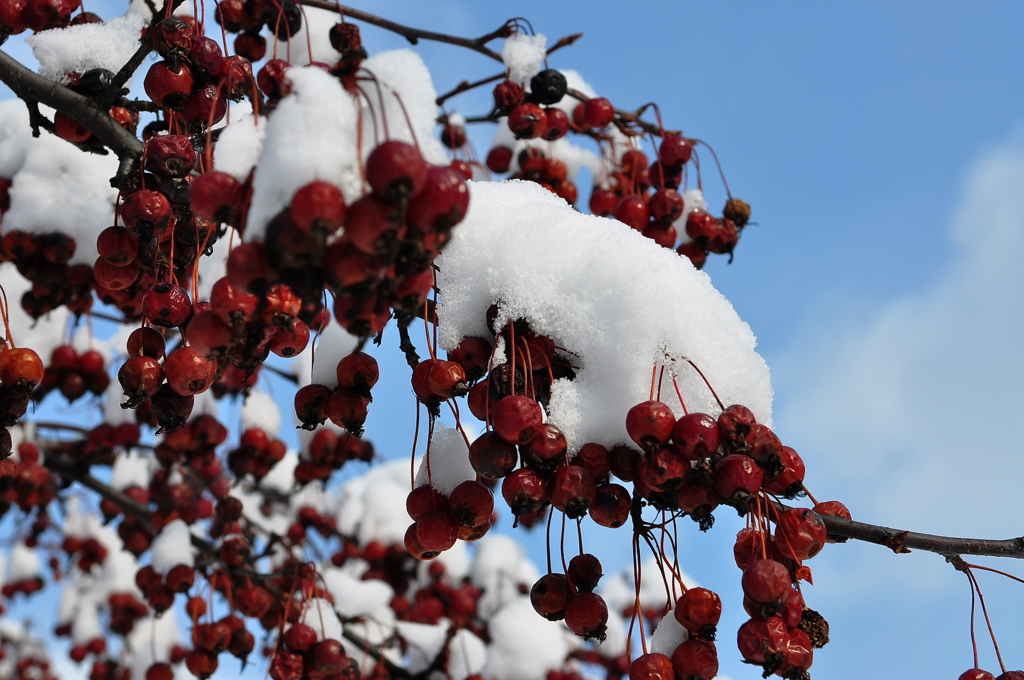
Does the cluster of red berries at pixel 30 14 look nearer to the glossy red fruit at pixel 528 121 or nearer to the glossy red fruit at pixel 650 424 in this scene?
the glossy red fruit at pixel 528 121

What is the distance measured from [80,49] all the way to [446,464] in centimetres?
153

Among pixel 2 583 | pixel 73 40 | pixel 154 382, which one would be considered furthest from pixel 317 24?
pixel 2 583

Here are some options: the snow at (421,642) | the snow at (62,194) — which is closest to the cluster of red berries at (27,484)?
the snow at (62,194)

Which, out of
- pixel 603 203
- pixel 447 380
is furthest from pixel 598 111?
pixel 447 380

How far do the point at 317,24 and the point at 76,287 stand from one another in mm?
1501

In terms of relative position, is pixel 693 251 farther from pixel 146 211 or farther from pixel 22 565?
pixel 22 565

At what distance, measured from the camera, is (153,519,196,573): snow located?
3.70 meters

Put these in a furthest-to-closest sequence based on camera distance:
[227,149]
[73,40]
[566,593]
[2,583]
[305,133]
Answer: [2,583] < [73,40] < [566,593] < [227,149] < [305,133]

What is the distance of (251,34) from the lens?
2.46 metres

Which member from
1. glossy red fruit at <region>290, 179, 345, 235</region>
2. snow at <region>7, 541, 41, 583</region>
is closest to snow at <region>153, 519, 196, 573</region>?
glossy red fruit at <region>290, 179, 345, 235</region>

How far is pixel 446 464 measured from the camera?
1.75m

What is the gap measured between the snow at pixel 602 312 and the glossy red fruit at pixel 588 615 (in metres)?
0.33

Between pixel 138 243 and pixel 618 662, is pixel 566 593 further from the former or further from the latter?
pixel 618 662

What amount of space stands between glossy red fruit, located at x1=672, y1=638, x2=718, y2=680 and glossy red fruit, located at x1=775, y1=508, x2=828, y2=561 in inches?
10.0
